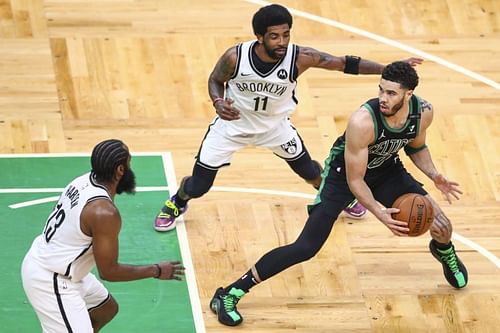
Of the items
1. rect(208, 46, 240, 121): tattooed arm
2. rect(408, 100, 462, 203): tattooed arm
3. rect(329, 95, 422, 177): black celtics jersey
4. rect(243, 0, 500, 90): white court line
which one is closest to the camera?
rect(329, 95, 422, 177): black celtics jersey

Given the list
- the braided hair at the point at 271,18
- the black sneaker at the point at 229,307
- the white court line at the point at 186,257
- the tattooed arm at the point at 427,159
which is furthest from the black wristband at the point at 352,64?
the white court line at the point at 186,257

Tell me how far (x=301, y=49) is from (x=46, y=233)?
2.49m

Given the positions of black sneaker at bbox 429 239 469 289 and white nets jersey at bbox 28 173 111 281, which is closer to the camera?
white nets jersey at bbox 28 173 111 281

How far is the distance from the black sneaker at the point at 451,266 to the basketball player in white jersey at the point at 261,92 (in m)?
A: 0.72

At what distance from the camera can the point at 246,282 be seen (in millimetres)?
8172

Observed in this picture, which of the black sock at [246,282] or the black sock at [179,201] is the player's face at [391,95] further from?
the black sock at [179,201]

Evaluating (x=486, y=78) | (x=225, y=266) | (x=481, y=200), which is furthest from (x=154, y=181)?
(x=486, y=78)

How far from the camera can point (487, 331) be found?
8258 millimetres

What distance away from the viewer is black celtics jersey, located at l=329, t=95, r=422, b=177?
25.1ft

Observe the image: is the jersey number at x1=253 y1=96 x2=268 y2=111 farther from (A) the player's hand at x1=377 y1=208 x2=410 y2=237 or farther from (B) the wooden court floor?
Answer: (A) the player's hand at x1=377 y1=208 x2=410 y2=237

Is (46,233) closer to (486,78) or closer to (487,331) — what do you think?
(487,331)

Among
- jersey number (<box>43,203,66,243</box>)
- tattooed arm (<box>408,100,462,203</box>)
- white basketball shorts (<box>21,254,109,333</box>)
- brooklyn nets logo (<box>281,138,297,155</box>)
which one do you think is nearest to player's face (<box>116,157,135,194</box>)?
jersey number (<box>43,203,66,243</box>)

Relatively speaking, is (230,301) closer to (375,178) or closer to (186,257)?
(186,257)

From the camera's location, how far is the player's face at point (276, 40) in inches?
317
